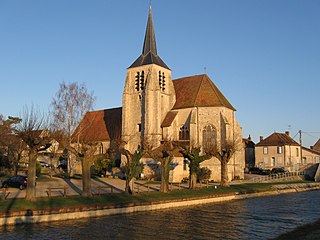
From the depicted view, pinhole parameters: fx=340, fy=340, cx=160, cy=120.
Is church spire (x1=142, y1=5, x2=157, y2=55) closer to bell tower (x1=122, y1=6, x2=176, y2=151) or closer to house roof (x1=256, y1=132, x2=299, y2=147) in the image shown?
bell tower (x1=122, y1=6, x2=176, y2=151)

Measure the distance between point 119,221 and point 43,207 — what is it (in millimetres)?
4029

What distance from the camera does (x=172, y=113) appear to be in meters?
43.0

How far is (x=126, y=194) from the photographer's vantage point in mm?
23781

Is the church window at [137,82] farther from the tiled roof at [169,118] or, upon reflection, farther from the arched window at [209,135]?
the arched window at [209,135]

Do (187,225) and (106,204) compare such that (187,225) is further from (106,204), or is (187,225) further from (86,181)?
(86,181)

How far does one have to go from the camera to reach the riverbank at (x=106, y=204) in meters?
16.6

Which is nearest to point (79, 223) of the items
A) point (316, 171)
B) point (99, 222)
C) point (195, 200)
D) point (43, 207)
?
point (99, 222)

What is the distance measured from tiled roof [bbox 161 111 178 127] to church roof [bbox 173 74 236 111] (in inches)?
37.7

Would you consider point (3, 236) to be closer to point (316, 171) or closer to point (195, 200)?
point (195, 200)

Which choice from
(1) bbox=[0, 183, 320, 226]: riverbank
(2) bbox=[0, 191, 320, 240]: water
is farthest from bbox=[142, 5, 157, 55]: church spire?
(2) bbox=[0, 191, 320, 240]: water

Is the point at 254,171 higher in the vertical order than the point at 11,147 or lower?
lower

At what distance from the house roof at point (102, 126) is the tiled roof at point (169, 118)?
25.3ft

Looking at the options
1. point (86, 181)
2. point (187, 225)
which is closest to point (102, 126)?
point (86, 181)

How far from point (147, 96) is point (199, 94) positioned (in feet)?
21.1
